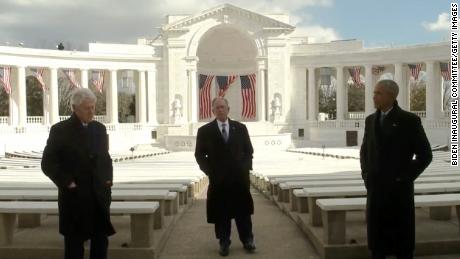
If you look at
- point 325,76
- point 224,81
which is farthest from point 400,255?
point 325,76

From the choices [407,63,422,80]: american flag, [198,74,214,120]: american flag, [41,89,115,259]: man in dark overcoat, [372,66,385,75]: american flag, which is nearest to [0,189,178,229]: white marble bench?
[41,89,115,259]: man in dark overcoat

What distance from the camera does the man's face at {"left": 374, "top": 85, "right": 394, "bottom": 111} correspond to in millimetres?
6034

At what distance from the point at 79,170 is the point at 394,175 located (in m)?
3.61

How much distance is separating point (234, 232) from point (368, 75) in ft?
133

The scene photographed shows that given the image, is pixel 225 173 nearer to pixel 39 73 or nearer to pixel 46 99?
pixel 39 73

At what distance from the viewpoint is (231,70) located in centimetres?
5112

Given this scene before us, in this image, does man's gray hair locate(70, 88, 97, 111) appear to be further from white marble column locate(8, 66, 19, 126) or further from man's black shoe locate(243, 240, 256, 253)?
white marble column locate(8, 66, 19, 126)

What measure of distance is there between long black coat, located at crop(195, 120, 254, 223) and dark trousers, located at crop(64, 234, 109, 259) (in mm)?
1948

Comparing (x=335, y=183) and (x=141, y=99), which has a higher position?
(x=141, y=99)

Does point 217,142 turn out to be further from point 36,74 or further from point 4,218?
point 36,74

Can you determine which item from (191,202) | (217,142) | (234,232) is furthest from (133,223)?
(191,202)

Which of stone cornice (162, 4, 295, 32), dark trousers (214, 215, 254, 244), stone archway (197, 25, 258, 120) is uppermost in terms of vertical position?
stone cornice (162, 4, 295, 32)

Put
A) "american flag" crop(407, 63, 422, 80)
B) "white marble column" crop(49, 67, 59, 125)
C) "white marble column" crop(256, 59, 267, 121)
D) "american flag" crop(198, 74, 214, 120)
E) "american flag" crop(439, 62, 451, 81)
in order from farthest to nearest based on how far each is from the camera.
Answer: "american flag" crop(198, 74, 214, 120)
"white marble column" crop(256, 59, 267, 121)
"white marble column" crop(49, 67, 59, 125)
"american flag" crop(407, 63, 422, 80)
"american flag" crop(439, 62, 451, 81)

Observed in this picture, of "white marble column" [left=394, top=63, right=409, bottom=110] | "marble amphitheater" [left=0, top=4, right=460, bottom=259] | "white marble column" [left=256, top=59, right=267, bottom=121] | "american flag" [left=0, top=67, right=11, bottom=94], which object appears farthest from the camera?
"white marble column" [left=256, top=59, right=267, bottom=121]
